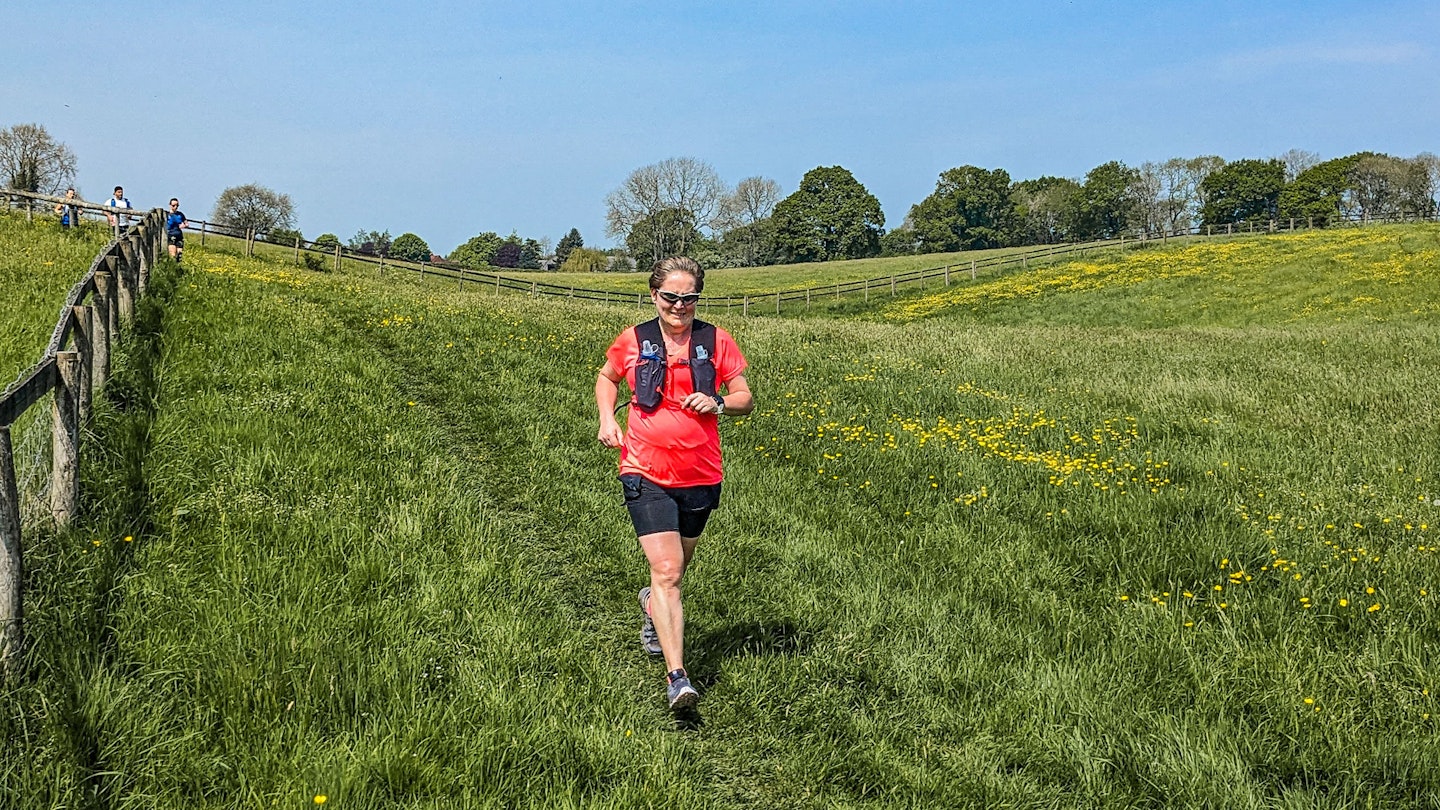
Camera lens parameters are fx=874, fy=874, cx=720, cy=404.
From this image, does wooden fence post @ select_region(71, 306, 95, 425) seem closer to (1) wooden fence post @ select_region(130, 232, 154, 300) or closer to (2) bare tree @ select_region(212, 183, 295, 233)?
(1) wooden fence post @ select_region(130, 232, 154, 300)

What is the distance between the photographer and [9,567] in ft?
11.1

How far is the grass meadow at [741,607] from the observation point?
350 cm

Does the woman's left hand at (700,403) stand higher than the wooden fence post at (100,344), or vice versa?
the wooden fence post at (100,344)

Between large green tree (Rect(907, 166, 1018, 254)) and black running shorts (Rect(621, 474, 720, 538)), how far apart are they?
108 meters

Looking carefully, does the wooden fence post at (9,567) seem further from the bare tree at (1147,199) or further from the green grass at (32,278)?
the bare tree at (1147,199)

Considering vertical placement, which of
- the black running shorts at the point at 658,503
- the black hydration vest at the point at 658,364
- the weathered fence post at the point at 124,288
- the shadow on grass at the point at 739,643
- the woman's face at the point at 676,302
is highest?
the weathered fence post at the point at 124,288

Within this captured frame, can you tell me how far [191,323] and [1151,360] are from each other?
579 inches

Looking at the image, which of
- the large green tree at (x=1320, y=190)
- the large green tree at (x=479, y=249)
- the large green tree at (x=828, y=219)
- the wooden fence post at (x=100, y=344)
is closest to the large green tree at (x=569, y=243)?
the large green tree at (x=479, y=249)

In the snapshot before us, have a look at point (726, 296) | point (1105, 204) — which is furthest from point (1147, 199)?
point (726, 296)

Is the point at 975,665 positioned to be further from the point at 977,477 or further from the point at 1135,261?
the point at 1135,261

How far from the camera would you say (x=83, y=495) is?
486 cm

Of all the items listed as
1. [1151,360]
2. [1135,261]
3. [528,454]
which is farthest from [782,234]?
[528,454]

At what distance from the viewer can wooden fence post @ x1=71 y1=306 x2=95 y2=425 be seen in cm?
550

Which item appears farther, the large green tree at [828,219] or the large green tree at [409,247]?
the large green tree at [409,247]
